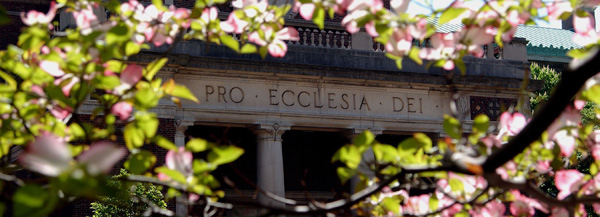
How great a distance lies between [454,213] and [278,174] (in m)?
19.0

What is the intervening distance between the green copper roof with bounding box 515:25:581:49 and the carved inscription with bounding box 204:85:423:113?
34.1 meters

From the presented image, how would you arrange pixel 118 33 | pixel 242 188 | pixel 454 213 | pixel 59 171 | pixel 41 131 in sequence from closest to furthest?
pixel 59 171, pixel 118 33, pixel 41 131, pixel 454 213, pixel 242 188

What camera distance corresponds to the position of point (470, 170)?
14.3 feet

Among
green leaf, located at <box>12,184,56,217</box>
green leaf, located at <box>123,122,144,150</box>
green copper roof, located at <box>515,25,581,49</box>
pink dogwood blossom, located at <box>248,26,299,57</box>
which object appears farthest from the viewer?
green copper roof, located at <box>515,25,581,49</box>

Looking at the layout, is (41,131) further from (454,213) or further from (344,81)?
(344,81)

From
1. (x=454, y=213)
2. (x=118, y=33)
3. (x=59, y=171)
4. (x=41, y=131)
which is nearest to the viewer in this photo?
(x=59, y=171)

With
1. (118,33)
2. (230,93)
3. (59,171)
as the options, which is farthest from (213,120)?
(59,171)

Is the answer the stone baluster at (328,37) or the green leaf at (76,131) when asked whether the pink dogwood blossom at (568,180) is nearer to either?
the green leaf at (76,131)

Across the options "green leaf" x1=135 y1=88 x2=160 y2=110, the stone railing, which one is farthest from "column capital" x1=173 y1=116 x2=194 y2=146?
"green leaf" x1=135 y1=88 x2=160 y2=110

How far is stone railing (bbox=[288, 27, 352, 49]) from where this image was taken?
91.5ft

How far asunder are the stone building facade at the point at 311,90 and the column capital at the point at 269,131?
1.3 inches

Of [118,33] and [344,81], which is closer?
[118,33]

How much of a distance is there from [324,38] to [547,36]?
129 ft

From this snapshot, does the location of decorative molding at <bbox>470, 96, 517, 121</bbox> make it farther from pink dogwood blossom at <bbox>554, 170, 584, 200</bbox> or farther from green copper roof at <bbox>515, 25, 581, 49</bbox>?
green copper roof at <bbox>515, 25, 581, 49</bbox>
